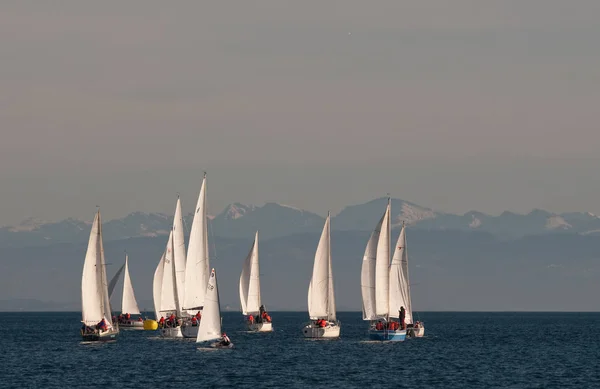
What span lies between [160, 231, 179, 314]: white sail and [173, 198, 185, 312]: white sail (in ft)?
2.00

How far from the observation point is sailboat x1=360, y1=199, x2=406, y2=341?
133 meters

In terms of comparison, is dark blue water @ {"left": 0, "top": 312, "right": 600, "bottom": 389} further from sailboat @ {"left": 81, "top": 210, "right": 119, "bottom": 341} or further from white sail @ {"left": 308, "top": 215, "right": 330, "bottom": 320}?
white sail @ {"left": 308, "top": 215, "right": 330, "bottom": 320}

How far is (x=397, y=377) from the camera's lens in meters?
99.1

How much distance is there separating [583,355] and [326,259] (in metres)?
30.0

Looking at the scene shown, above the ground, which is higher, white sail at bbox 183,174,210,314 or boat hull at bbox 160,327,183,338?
white sail at bbox 183,174,210,314

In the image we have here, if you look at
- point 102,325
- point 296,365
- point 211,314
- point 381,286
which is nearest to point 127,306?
point 102,325

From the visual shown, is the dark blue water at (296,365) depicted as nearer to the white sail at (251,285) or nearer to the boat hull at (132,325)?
the white sail at (251,285)

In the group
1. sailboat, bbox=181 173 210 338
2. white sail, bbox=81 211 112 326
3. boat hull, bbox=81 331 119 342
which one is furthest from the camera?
boat hull, bbox=81 331 119 342

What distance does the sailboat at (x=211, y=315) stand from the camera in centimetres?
11522

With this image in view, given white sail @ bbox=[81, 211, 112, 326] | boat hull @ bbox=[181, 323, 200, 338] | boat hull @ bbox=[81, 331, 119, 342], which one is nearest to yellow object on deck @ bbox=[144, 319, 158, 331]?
boat hull @ bbox=[181, 323, 200, 338]

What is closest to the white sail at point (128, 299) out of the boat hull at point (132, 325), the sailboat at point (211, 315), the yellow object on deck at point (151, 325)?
the boat hull at point (132, 325)

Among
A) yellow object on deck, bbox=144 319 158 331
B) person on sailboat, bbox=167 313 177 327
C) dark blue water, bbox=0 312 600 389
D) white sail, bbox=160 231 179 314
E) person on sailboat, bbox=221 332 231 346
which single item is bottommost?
dark blue water, bbox=0 312 600 389

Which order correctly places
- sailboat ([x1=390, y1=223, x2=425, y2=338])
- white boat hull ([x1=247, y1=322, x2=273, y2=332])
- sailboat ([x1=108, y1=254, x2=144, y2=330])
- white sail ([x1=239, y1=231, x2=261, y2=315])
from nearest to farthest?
sailboat ([x1=390, y1=223, x2=425, y2=338])
white sail ([x1=239, y1=231, x2=261, y2=315])
white boat hull ([x1=247, y1=322, x2=273, y2=332])
sailboat ([x1=108, y1=254, x2=144, y2=330])

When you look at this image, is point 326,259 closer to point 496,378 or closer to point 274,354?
point 274,354
